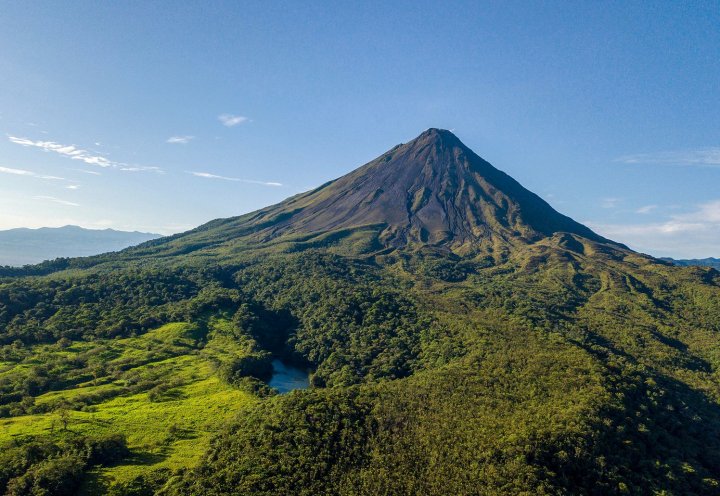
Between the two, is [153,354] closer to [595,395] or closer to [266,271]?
[266,271]

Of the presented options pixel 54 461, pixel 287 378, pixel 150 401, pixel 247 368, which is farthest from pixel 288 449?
pixel 287 378

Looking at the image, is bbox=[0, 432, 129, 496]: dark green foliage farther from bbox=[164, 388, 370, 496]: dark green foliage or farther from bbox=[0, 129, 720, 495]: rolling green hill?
bbox=[164, 388, 370, 496]: dark green foliage

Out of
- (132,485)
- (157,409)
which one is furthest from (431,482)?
(157,409)

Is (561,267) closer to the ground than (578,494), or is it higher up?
higher up

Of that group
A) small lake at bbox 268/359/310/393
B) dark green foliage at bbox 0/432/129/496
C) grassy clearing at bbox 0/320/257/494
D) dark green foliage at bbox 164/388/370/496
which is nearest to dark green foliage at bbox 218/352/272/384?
grassy clearing at bbox 0/320/257/494

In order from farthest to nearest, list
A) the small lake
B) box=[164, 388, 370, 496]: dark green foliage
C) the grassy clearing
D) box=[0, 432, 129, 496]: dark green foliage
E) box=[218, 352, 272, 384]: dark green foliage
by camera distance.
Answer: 1. the small lake
2. box=[218, 352, 272, 384]: dark green foliage
3. the grassy clearing
4. box=[164, 388, 370, 496]: dark green foliage
5. box=[0, 432, 129, 496]: dark green foliage

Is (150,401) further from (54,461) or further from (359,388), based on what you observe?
(359,388)
